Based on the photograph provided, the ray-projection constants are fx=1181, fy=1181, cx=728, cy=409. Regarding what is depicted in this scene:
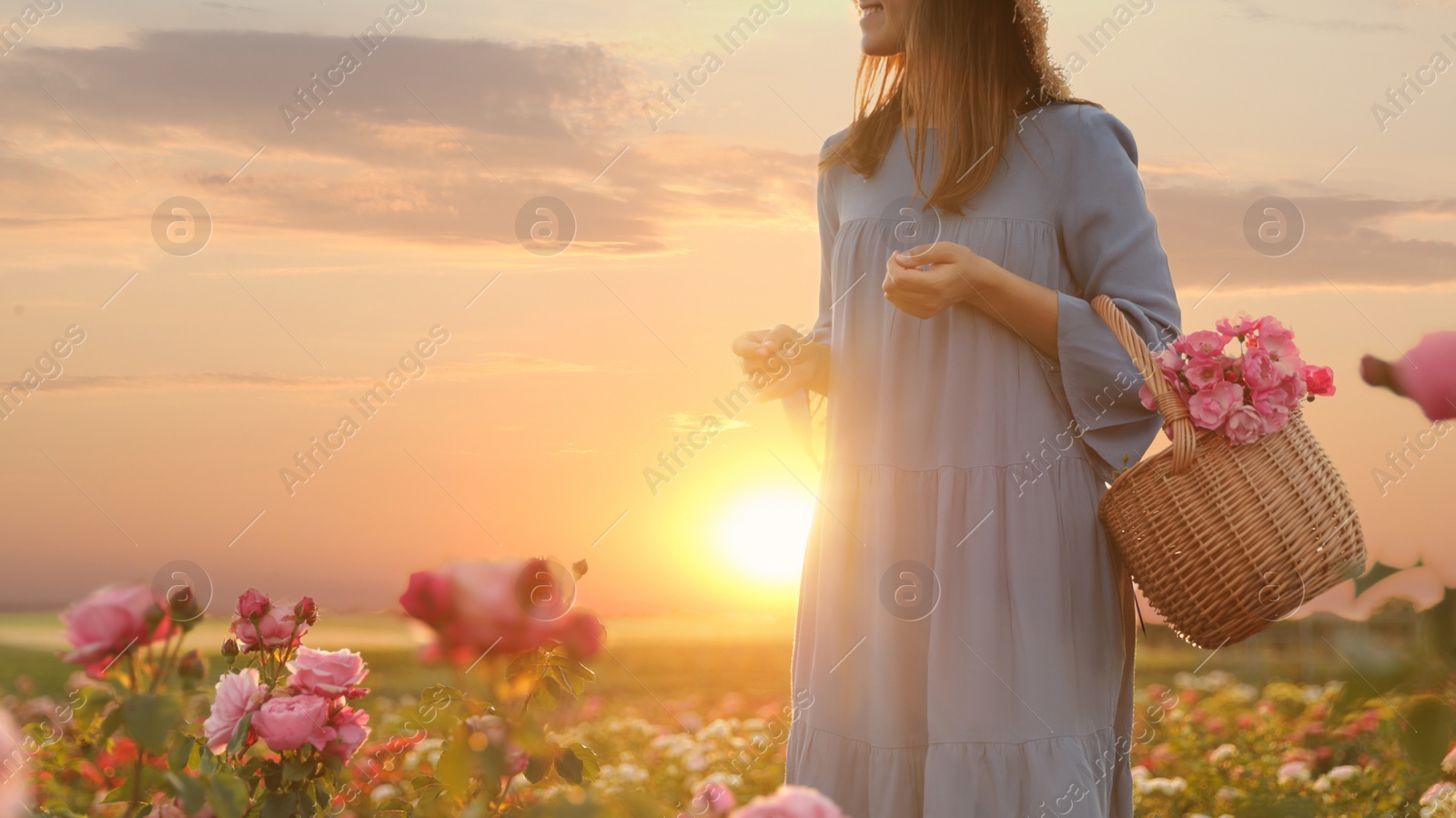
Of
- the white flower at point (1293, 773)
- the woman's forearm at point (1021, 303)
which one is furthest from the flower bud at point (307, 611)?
the white flower at point (1293, 773)

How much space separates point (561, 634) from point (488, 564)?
0.34m

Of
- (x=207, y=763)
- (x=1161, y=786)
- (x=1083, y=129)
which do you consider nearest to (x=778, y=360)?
(x=1083, y=129)

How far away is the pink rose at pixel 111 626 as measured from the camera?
129 cm

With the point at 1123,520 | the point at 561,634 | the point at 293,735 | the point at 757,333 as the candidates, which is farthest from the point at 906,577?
the point at 293,735

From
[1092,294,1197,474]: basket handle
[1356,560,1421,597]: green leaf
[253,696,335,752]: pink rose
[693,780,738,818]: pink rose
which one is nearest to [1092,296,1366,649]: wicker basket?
[1092,294,1197,474]: basket handle

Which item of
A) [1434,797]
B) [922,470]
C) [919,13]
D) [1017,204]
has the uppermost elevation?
[919,13]

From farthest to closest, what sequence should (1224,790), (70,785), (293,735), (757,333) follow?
1. (1224,790)
2. (70,785)
3. (757,333)
4. (293,735)

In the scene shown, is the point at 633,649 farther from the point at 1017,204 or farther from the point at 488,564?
the point at 488,564

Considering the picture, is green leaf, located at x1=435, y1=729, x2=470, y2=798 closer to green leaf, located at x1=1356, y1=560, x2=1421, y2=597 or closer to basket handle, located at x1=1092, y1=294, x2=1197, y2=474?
green leaf, located at x1=1356, y1=560, x2=1421, y2=597

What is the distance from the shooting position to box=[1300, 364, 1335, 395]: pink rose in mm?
1707

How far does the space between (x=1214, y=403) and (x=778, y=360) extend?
2.28 ft

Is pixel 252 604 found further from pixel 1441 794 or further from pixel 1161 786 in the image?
pixel 1161 786

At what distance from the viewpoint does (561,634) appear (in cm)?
128

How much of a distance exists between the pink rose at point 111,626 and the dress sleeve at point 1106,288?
125 cm
